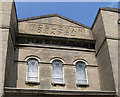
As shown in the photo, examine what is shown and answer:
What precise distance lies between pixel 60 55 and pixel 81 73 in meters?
1.88

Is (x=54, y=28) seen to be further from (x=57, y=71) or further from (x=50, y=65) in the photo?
(x=57, y=71)

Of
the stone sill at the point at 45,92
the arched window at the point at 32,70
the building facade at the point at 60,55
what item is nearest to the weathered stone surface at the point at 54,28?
the building facade at the point at 60,55

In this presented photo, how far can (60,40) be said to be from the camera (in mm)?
13734

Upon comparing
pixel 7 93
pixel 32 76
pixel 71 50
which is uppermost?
pixel 71 50

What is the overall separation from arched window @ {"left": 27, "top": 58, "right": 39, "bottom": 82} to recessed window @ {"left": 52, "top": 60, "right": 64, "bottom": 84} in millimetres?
1121

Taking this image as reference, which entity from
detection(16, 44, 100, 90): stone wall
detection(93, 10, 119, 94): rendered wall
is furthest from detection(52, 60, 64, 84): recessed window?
detection(93, 10, 119, 94): rendered wall

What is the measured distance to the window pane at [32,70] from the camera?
11.8 m

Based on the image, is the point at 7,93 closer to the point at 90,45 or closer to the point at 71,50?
the point at 71,50

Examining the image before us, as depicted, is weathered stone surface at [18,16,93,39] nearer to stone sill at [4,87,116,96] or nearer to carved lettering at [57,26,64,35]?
carved lettering at [57,26,64,35]

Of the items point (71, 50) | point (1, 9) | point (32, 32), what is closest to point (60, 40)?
point (71, 50)

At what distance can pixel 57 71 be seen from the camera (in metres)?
12.5

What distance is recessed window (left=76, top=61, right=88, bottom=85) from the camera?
1245 cm

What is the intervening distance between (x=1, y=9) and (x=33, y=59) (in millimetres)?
3752

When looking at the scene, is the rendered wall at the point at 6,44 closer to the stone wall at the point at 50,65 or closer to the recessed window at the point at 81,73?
the stone wall at the point at 50,65
